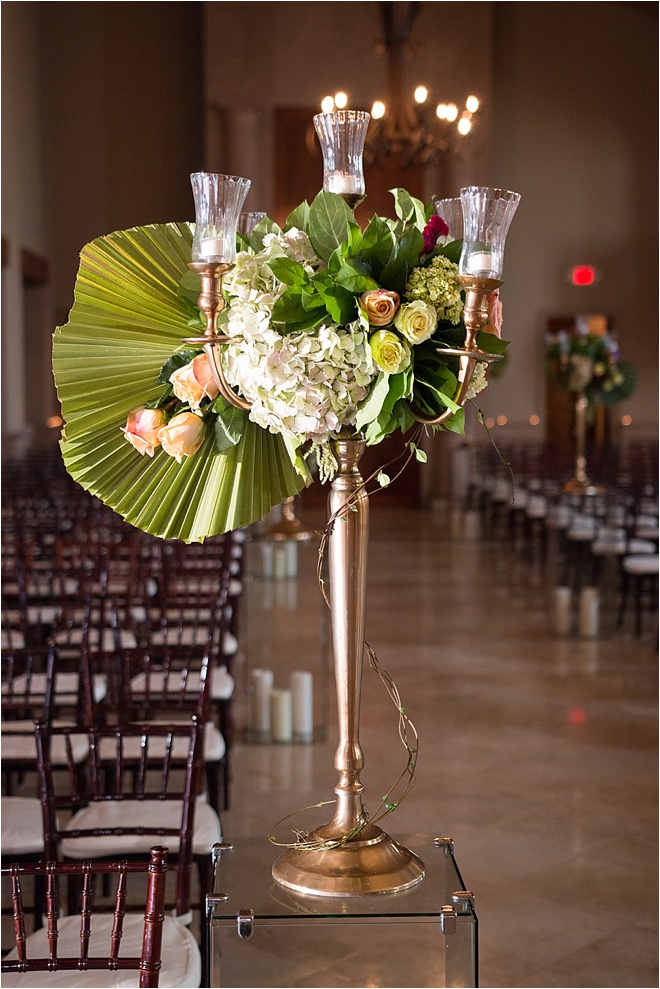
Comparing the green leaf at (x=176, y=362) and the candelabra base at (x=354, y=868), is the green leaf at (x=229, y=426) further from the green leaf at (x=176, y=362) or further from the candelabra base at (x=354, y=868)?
the candelabra base at (x=354, y=868)

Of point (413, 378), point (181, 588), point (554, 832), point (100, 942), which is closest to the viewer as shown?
point (413, 378)

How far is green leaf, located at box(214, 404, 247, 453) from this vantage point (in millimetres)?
1719

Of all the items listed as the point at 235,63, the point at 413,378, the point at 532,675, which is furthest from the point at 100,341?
the point at 235,63

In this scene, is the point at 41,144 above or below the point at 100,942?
above

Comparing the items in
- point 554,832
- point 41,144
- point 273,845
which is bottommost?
point 554,832

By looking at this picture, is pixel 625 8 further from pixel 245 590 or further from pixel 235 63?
pixel 245 590

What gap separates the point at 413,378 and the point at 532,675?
17.7ft

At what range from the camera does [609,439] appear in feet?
59.5

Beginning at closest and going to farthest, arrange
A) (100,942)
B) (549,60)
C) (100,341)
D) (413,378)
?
1. (413,378)
2. (100,341)
3. (100,942)
4. (549,60)

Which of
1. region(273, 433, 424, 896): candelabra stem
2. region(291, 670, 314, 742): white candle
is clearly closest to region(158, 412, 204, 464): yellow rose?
region(273, 433, 424, 896): candelabra stem

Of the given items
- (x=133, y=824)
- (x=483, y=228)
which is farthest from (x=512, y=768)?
(x=483, y=228)

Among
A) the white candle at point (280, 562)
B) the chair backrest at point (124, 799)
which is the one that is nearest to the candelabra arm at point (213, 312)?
the chair backrest at point (124, 799)

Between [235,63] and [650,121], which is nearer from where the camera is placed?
[235,63]

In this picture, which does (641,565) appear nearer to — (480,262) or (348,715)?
(348,715)
